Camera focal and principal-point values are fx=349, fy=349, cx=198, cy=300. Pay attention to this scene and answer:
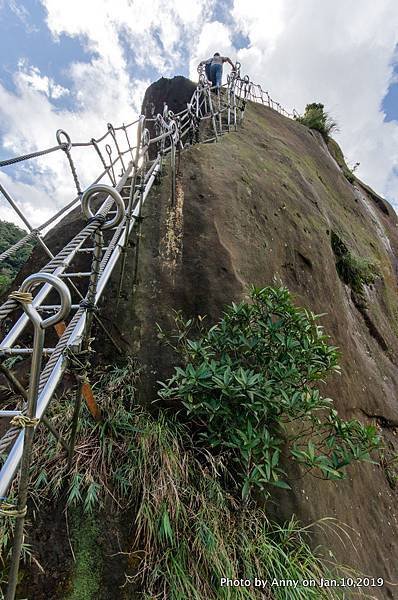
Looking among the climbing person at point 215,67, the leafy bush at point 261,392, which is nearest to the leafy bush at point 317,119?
the climbing person at point 215,67

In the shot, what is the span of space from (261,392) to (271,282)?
1.40m

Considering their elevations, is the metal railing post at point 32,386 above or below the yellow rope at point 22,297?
below

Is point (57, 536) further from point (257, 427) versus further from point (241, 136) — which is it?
point (241, 136)

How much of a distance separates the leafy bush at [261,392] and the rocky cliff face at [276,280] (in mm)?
300

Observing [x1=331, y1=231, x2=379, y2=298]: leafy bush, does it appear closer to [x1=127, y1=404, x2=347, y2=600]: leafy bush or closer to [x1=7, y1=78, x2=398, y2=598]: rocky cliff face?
[x1=7, y1=78, x2=398, y2=598]: rocky cliff face

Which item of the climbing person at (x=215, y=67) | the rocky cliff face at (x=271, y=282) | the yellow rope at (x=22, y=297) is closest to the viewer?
the yellow rope at (x=22, y=297)

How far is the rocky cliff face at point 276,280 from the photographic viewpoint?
241 cm

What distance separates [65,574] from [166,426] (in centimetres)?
78

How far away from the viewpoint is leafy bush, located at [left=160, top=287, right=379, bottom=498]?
1856mm

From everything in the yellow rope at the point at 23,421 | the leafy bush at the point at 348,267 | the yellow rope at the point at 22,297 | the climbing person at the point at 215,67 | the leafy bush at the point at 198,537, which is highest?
the climbing person at the point at 215,67

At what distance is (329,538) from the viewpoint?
2.11 metres

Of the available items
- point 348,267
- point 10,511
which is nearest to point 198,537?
point 10,511

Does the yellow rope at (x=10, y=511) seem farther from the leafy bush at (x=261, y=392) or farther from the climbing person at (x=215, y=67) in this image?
the climbing person at (x=215, y=67)

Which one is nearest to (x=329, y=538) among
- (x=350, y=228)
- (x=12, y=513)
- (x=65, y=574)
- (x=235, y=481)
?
(x=235, y=481)
